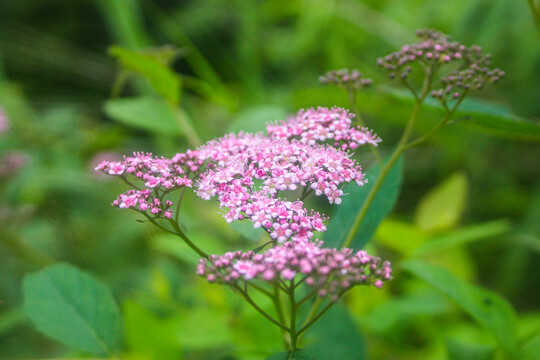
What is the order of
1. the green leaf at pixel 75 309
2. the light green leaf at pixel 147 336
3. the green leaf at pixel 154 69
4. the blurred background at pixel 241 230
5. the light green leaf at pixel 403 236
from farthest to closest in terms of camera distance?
the light green leaf at pixel 403 236 → the green leaf at pixel 154 69 → the blurred background at pixel 241 230 → the light green leaf at pixel 147 336 → the green leaf at pixel 75 309

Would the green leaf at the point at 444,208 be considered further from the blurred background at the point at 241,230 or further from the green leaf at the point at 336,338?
the green leaf at the point at 336,338

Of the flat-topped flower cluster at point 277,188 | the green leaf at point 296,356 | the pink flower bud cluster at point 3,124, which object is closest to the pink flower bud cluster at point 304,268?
the flat-topped flower cluster at point 277,188

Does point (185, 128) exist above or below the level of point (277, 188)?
above

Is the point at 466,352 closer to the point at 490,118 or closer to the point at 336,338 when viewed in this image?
the point at 336,338

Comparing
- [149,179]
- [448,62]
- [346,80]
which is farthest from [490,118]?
[149,179]

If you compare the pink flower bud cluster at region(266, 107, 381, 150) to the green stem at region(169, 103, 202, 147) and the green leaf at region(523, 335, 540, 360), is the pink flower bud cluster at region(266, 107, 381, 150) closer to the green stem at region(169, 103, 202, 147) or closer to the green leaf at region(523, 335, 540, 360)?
the green leaf at region(523, 335, 540, 360)

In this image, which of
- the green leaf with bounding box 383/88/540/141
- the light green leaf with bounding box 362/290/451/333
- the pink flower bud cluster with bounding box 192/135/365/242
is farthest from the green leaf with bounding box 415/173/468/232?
the pink flower bud cluster with bounding box 192/135/365/242

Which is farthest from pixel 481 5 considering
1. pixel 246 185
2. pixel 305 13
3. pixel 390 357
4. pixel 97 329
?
pixel 97 329
